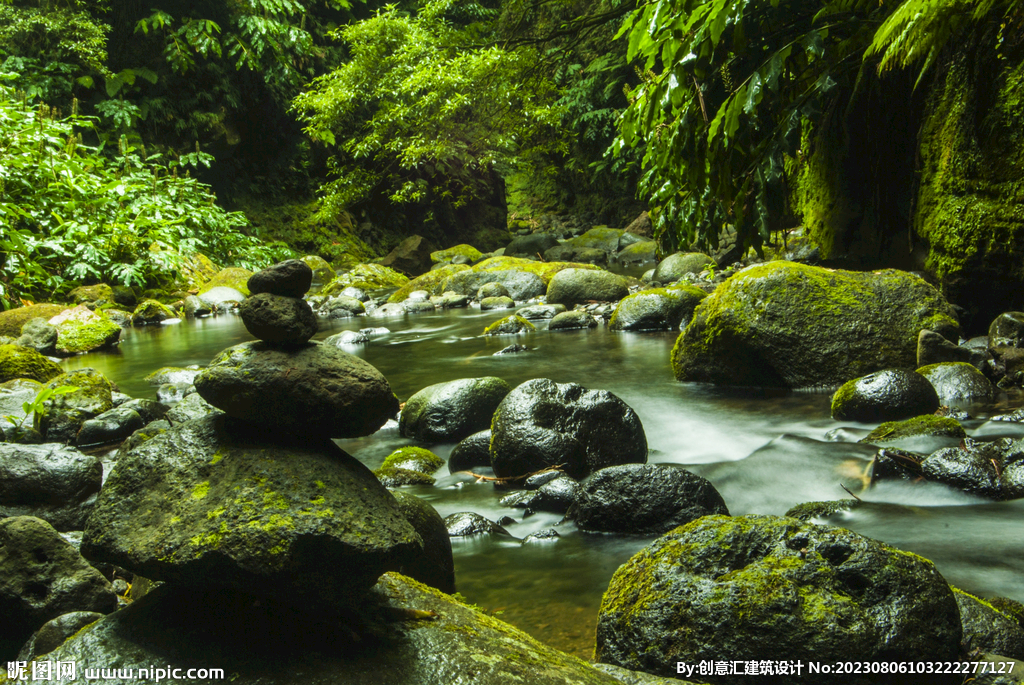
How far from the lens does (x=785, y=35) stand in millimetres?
5355

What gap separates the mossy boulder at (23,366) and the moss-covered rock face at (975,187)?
28.7ft

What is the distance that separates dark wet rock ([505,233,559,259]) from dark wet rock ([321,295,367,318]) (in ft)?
26.5

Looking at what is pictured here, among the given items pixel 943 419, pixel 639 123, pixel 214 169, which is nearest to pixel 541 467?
pixel 943 419

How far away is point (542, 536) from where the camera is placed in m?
3.37

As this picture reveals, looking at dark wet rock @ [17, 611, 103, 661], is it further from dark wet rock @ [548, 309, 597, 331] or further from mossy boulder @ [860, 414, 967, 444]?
dark wet rock @ [548, 309, 597, 331]

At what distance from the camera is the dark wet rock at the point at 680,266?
13844 mm

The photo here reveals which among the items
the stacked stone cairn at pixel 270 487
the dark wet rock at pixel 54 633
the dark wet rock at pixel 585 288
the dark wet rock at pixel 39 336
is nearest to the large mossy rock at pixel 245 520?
the stacked stone cairn at pixel 270 487

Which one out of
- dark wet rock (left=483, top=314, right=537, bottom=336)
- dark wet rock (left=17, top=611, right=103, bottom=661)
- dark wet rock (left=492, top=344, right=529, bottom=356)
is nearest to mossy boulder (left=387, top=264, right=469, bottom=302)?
dark wet rock (left=483, top=314, right=537, bottom=336)

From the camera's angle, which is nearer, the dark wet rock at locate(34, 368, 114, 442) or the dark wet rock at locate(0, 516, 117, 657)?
the dark wet rock at locate(0, 516, 117, 657)

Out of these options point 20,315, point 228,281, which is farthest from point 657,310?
point 228,281

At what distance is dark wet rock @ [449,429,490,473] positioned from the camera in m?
4.56

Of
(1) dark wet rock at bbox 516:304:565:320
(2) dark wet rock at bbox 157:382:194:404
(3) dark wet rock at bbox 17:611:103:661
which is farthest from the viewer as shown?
(1) dark wet rock at bbox 516:304:565:320

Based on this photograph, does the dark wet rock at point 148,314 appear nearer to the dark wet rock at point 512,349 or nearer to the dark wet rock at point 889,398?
the dark wet rock at point 512,349

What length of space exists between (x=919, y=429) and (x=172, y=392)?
6840mm
